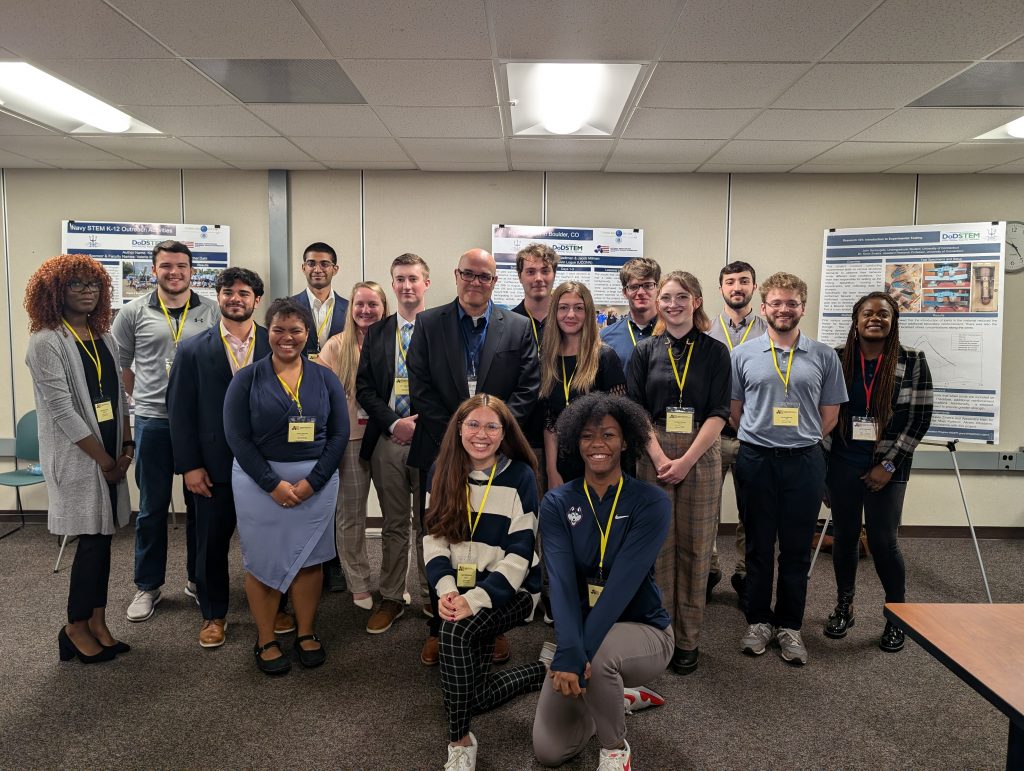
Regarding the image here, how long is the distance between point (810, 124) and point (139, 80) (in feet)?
11.4

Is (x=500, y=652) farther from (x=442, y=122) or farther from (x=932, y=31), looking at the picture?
(x=932, y=31)

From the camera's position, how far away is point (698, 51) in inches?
96.0

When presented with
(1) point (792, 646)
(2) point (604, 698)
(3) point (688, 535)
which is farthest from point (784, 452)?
(2) point (604, 698)

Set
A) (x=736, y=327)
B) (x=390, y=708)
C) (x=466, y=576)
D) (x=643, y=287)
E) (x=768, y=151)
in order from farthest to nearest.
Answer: (x=768, y=151), (x=736, y=327), (x=643, y=287), (x=390, y=708), (x=466, y=576)

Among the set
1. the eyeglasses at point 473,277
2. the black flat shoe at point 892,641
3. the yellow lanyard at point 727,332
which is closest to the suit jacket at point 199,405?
the eyeglasses at point 473,277

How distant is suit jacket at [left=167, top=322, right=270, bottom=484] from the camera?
2617 mm

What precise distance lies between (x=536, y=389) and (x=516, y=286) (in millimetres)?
A: 2050

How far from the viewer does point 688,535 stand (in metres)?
2.57

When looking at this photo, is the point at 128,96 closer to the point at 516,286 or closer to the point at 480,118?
the point at 480,118

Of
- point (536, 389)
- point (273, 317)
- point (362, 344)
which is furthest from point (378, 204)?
point (536, 389)

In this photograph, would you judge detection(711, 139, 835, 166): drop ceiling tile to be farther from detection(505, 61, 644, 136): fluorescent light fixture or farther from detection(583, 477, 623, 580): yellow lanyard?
detection(583, 477, 623, 580): yellow lanyard

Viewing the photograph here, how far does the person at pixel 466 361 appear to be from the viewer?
8.61 ft

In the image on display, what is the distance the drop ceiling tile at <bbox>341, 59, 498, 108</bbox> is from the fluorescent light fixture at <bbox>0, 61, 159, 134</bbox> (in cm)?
157

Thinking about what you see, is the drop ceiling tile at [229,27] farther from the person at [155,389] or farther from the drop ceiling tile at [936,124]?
the drop ceiling tile at [936,124]
